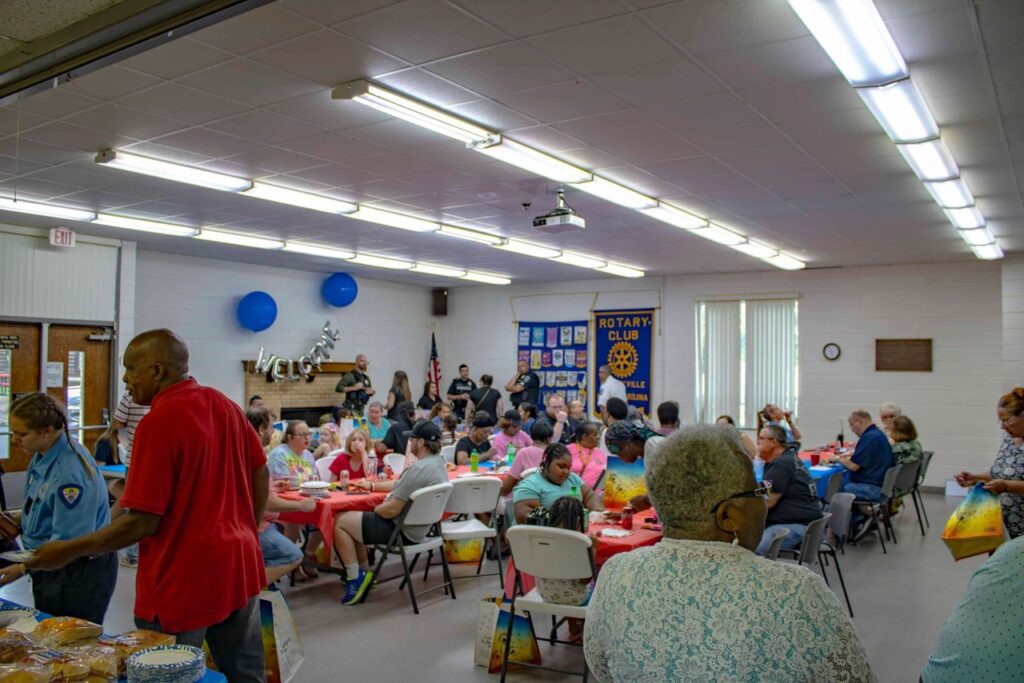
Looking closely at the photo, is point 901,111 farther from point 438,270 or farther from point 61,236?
point 438,270

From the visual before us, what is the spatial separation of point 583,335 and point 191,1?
11.4m

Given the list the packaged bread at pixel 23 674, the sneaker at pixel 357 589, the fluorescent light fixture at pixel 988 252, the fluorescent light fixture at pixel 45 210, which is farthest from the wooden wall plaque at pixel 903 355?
the packaged bread at pixel 23 674

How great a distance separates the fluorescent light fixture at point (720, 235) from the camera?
28.4 ft

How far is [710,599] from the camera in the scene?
1519 millimetres

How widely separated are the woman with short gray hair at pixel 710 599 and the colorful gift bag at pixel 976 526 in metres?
3.28

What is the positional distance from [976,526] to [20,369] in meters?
9.33

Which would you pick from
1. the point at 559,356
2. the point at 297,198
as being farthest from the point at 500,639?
the point at 559,356

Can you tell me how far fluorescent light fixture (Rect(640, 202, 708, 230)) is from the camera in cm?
760

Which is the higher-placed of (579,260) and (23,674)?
(579,260)

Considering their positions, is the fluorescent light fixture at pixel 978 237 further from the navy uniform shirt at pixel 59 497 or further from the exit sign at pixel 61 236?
the exit sign at pixel 61 236

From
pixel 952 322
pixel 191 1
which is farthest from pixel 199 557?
pixel 952 322

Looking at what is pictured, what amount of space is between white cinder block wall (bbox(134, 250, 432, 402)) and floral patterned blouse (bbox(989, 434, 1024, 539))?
957cm

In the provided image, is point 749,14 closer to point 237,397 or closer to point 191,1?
point 191,1

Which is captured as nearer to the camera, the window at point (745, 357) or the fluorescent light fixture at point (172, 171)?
the fluorescent light fixture at point (172, 171)
